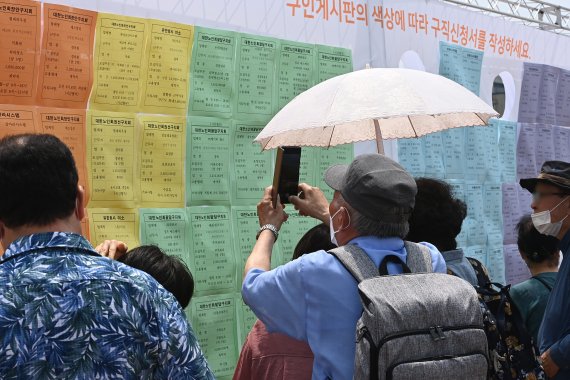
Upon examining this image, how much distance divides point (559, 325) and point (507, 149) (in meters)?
1.57

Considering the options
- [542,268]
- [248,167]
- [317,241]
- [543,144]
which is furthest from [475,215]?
[317,241]

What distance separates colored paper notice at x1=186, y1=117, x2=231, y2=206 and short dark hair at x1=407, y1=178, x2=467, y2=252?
2.32ft

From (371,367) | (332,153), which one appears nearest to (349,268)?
(371,367)

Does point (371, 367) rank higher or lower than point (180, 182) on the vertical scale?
lower

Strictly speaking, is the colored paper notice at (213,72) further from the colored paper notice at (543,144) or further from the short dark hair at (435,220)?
the colored paper notice at (543,144)

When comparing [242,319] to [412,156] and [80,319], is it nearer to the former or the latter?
[412,156]

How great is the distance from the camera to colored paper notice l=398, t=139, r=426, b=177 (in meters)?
3.67

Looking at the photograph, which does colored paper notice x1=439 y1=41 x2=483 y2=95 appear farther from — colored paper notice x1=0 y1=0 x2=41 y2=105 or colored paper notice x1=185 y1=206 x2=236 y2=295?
colored paper notice x1=0 y1=0 x2=41 y2=105

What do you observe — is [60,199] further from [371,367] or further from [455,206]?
[455,206]

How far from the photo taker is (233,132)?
2916 millimetres

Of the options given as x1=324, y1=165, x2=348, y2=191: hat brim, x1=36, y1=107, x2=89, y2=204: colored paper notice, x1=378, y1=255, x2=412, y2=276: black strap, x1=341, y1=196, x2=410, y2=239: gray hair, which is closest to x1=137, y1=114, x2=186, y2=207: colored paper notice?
x1=36, y1=107, x2=89, y2=204: colored paper notice

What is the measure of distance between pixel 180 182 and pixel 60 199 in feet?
4.03

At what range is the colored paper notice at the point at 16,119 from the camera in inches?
91.5

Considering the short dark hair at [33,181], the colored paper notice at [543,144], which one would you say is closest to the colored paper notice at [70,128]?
the short dark hair at [33,181]
